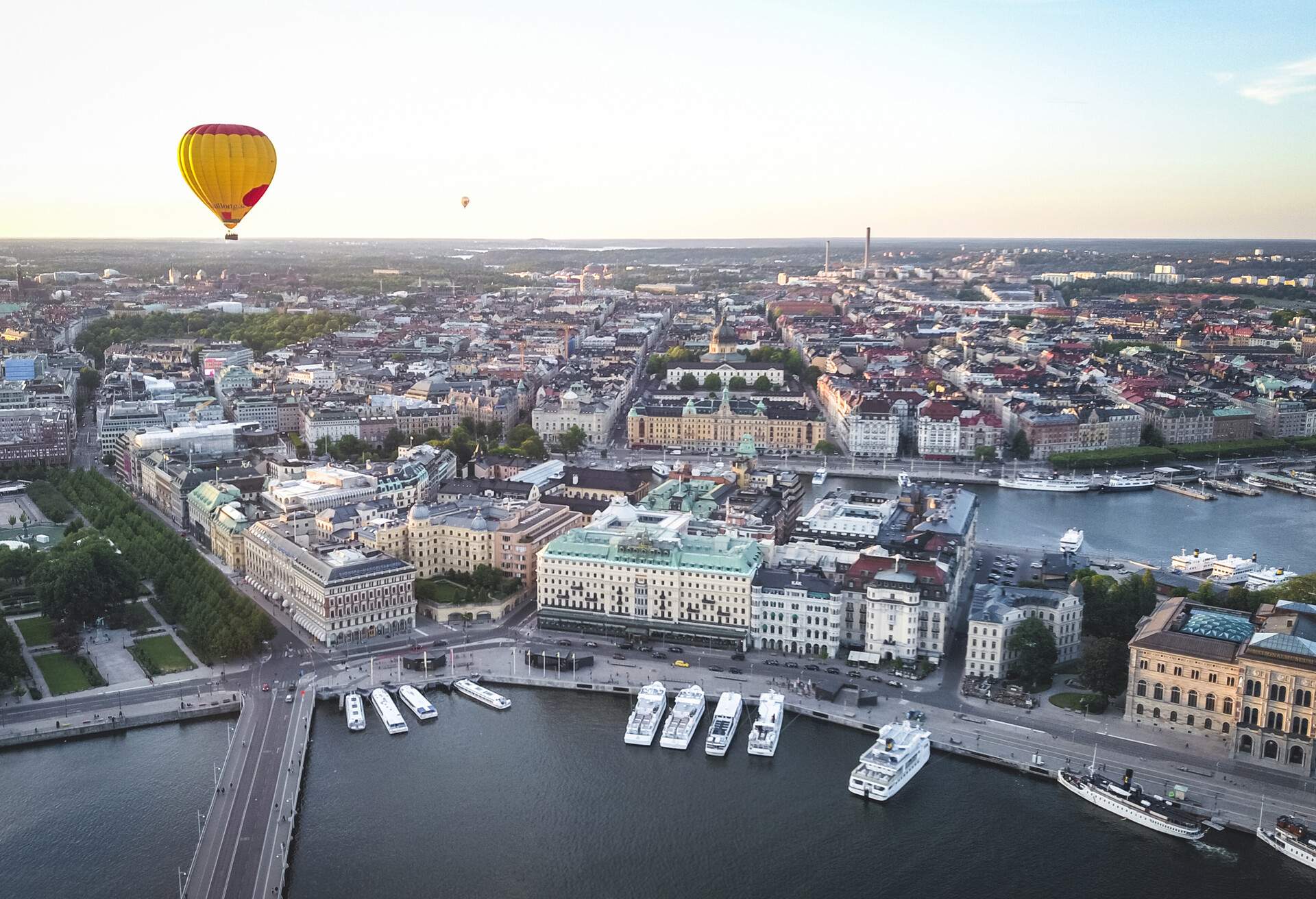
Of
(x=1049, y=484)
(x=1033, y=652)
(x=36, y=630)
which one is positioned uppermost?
(x=1033, y=652)

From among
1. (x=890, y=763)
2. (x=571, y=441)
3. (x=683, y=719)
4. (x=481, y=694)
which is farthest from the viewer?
(x=571, y=441)

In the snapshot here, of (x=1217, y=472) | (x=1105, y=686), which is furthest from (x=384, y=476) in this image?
(x=1217, y=472)

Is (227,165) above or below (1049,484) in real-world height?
above

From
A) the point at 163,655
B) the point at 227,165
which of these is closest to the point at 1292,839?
the point at 163,655


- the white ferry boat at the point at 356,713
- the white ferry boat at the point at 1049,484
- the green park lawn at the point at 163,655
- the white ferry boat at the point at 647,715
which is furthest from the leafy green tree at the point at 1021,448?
the green park lawn at the point at 163,655

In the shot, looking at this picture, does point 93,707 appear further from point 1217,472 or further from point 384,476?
point 1217,472

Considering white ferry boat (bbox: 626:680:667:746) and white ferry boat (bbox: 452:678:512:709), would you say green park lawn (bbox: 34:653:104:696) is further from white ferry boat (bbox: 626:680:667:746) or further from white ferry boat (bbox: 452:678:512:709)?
white ferry boat (bbox: 626:680:667:746)

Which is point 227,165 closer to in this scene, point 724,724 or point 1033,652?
point 724,724
